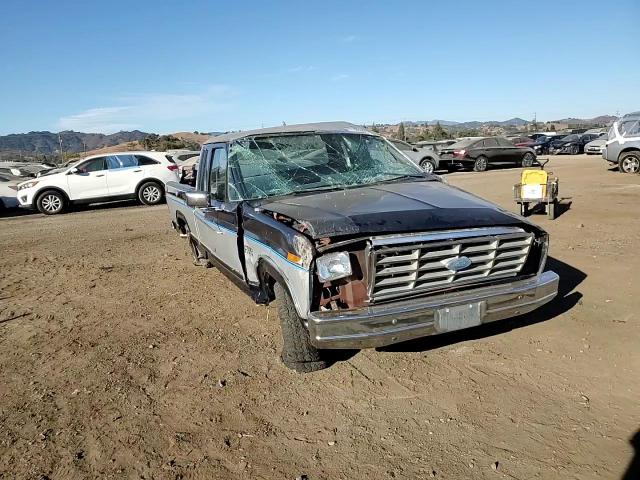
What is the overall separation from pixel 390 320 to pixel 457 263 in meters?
0.64

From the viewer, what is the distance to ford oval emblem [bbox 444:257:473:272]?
3361 millimetres

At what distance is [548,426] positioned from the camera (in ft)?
9.71

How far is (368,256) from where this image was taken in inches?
125

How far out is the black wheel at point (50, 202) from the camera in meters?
14.2

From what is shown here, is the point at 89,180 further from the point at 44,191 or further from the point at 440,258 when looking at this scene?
the point at 440,258

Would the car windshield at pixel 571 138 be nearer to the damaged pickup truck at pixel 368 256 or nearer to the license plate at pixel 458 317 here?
the damaged pickup truck at pixel 368 256

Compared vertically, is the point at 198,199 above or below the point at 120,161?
below

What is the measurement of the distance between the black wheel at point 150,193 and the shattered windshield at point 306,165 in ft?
36.0

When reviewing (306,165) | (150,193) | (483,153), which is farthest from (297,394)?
(483,153)

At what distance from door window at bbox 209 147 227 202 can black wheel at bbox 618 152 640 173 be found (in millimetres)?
14715

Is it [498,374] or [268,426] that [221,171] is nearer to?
[268,426]

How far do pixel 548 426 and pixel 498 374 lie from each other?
634 mm

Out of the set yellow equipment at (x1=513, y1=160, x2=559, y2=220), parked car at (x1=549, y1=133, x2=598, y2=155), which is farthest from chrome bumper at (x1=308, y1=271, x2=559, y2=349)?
parked car at (x1=549, y1=133, x2=598, y2=155)

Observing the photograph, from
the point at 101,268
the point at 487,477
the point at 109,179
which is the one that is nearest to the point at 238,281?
the point at 487,477
